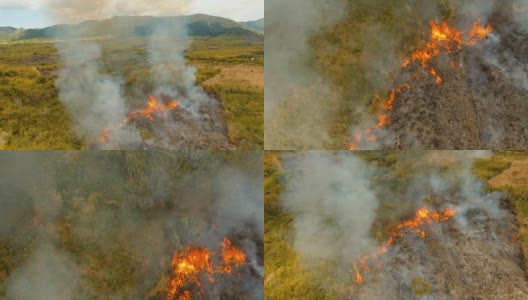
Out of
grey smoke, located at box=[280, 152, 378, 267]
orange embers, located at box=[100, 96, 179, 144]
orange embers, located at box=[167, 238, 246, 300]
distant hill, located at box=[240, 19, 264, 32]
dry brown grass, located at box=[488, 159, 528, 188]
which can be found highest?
distant hill, located at box=[240, 19, 264, 32]

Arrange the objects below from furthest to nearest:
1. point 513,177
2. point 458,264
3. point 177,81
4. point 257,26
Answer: point 257,26 < point 177,81 < point 513,177 < point 458,264

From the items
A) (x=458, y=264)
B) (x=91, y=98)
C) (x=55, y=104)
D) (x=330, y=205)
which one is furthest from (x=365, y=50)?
(x=55, y=104)

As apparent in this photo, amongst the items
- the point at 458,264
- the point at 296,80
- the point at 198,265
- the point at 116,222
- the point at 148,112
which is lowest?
the point at 198,265

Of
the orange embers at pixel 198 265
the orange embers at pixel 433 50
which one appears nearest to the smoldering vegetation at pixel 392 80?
the orange embers at pixel 433 50

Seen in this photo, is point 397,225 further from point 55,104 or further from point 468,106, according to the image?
point 55,104

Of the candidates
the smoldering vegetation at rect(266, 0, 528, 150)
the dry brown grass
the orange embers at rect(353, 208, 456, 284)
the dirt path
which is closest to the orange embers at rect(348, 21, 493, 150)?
the smoldering vegetation at rect(266, 0, 528, 150)

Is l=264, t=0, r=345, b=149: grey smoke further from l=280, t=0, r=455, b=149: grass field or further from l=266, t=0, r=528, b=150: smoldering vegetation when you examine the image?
l=280, t=0, r=455, b=149: grass field
